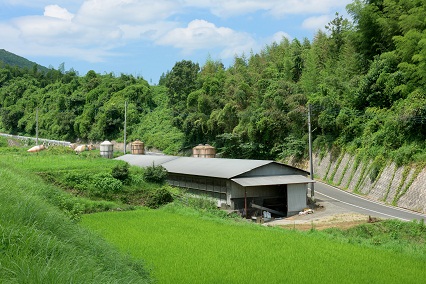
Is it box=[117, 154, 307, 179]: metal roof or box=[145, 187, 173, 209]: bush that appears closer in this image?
box=[145, 187, 173, 209]: bush

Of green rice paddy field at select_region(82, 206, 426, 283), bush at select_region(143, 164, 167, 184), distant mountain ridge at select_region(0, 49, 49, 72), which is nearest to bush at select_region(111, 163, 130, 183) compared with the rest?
bush at select_region(143, 164, 167, 184)

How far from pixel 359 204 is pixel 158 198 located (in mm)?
9913

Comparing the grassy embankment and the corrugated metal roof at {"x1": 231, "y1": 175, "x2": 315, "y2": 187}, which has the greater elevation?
the grassy embankment

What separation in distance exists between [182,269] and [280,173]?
45.8ft

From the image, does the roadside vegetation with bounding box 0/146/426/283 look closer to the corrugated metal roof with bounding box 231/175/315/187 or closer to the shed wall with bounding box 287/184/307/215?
the corrugated metal roof with bounding box 231/175/315/187

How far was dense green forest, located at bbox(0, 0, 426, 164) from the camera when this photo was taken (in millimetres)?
22938

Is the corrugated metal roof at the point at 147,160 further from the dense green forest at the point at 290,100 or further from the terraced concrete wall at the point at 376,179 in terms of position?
the terraced concrete wall at the point at 376,179

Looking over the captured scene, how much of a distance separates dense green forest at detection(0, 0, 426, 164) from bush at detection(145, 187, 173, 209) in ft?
36.9

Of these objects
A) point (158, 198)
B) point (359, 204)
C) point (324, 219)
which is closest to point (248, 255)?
point (324, 219)

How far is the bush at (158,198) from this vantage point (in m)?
21.4

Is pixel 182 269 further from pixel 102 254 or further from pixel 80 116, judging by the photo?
pixel 80 116

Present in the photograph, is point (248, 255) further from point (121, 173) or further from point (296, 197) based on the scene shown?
point (121, 173)

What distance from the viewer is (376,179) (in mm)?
23281

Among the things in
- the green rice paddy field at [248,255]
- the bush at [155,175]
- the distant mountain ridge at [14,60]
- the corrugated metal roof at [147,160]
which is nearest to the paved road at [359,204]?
the green rice paddy field at [248,255]
